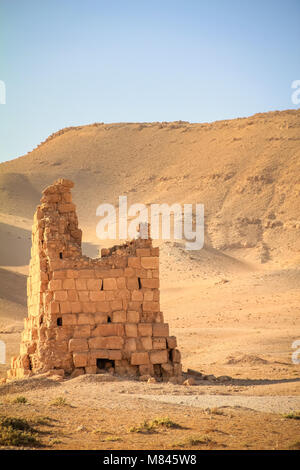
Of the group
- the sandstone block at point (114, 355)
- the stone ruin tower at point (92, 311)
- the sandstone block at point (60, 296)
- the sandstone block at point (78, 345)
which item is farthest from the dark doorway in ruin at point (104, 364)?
the sandstone block at point (60, 296)

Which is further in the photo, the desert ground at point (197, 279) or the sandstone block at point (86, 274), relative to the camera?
the sandstone block at point (86, 274)

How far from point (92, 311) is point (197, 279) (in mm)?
25083

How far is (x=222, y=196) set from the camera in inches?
2354

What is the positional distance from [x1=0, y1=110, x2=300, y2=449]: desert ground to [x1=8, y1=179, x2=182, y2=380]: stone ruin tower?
0.92 metres

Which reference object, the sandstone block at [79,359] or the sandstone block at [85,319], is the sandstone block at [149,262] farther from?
the sandstone block at [79,359]

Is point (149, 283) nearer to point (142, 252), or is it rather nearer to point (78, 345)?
point (142, 252)

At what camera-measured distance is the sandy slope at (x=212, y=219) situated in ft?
69.4

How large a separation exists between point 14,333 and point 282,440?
17309 mm

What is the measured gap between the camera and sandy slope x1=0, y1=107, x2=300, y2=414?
832 inches

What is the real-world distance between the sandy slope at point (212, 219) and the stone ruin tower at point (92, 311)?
1.98 metres

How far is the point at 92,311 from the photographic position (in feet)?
44.4

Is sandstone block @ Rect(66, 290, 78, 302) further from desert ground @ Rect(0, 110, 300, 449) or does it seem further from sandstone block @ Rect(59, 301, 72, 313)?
desert ground @ Rect(0, 110, 300, 449)

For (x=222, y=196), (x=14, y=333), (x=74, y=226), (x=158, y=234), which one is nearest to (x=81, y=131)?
(x=222, y=196)

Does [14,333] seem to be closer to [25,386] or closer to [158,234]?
[25,386]
